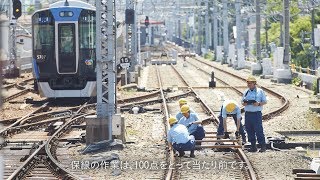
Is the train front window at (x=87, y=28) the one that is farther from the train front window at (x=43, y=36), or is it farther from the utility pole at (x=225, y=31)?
the utility pole at (x=225, y=31)

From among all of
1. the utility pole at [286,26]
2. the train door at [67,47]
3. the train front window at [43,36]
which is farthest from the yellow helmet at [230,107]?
the utility pole at [286,26]

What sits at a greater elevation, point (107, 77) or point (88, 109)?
point (107, 77)

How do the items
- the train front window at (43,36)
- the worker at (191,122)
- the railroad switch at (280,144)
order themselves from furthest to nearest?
the train front window at (43,36)
the railroad switch at (280,144)
the worker at (191,122)

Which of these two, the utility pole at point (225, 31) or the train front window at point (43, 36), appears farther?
the utility pole at point (225, 31)

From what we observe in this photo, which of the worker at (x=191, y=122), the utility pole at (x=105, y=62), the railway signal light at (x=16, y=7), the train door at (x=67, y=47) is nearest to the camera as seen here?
the worker at (x=191, y=122)

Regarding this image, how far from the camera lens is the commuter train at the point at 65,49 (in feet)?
70.7

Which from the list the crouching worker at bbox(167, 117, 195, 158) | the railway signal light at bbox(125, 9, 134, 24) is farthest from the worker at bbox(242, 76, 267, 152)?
the railway signal light at bbox(125, 9, 134, 24)

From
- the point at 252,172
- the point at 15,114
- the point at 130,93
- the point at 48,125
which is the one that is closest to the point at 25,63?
the point at 130,93

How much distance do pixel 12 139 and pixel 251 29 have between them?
72.2m

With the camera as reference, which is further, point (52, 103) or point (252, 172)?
point (52, 103)

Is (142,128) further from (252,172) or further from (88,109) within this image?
(252,172)

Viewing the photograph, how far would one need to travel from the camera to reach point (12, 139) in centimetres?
1439

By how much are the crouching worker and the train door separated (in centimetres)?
1107

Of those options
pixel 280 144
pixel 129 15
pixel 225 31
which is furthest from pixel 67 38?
pixel 225 31
